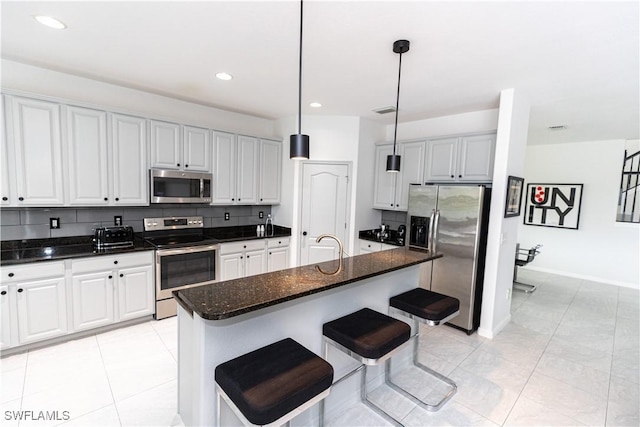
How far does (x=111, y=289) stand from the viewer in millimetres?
3113

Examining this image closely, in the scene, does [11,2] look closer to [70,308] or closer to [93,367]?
[70,308]

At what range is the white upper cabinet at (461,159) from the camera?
3.58 meters

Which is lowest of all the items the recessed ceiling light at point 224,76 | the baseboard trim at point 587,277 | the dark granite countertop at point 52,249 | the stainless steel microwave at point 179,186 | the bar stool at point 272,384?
the baseboard trim at point 587,277

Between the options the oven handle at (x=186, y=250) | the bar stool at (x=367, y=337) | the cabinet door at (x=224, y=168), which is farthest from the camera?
the cabinet door at (x=224, y=168)

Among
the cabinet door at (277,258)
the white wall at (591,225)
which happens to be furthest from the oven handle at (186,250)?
the white wall at (591,225)

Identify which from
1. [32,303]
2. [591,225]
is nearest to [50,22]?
[32,303]

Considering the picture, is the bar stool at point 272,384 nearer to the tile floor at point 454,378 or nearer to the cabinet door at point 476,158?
the tile floor at point 454,378

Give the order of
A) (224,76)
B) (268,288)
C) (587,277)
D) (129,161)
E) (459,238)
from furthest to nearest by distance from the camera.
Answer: (587,277)
(459,238)
(129,161)
(224,76)
(268,288)

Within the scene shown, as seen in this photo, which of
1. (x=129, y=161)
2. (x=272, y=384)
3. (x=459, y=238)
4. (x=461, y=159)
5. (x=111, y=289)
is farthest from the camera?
(x=461, y=159)

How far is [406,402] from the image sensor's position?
2316 mm

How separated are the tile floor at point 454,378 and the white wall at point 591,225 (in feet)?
7.71

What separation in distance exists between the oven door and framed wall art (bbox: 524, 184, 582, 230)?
21.0 ft

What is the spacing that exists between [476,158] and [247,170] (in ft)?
10.0

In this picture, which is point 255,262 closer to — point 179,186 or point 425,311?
point 179,186
